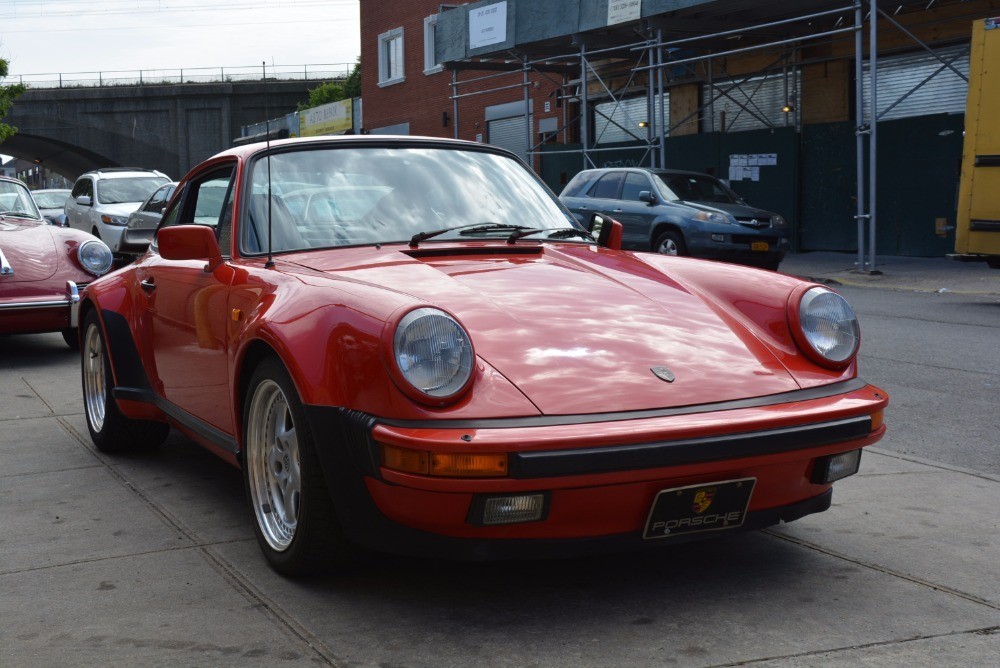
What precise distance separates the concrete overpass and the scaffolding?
31370mm

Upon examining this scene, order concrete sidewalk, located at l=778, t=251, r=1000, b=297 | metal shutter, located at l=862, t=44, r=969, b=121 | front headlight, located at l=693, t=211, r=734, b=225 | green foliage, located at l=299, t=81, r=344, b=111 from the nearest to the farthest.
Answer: concrete sidewalk, located at l=778, t=251, r=1000, b=297 → front headlight, located at l=693, t=211, r=734, b=225 → metal shutter, located at l=862, t=44, r=969, b=121 → green foliage, located at l=299, t=81, r=344, b=111

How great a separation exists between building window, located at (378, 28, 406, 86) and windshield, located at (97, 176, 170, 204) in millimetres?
14448

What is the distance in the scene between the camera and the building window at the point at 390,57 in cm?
3466

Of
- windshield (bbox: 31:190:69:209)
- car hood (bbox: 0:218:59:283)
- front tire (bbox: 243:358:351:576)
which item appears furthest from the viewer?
windshield (bbox: 31:190:69:209)

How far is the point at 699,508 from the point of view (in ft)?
10.3

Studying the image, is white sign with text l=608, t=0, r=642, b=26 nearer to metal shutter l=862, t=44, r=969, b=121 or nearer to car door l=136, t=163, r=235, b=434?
metal shutter l=862, t=44, r=969, b=121

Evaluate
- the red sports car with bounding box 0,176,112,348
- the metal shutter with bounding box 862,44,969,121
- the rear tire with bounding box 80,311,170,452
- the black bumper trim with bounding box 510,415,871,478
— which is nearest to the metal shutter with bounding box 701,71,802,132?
the metal shutter with bounding box 862,44,969,121

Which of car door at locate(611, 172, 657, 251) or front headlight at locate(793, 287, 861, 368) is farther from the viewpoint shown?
car door at locate(611, 172, 657, 251)

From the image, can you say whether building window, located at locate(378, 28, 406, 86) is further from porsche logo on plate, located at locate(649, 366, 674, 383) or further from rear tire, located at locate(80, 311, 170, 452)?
porsche logo on plate, located at locate(649, 366, 674, 383)

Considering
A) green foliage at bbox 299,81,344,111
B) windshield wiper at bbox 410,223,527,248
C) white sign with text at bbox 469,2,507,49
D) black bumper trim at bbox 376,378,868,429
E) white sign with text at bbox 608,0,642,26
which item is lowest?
black bumper trim at bbox 376,378,868,429

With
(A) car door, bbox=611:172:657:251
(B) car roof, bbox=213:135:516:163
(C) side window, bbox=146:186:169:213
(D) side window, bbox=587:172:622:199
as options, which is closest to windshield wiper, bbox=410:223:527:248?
Result: (B) car roof, bbox=213:135:516:163

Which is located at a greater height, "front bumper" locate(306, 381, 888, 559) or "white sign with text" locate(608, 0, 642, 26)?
"white sign with text" locate(608, 0, 642, 26)

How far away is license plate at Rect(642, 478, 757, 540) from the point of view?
122 inches

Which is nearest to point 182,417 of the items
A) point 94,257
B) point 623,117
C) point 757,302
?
point 757,302
